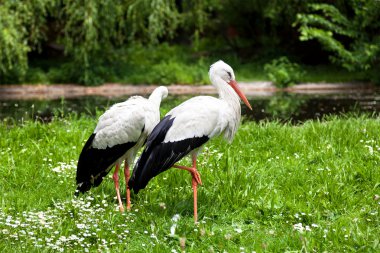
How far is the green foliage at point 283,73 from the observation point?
61.3 ft

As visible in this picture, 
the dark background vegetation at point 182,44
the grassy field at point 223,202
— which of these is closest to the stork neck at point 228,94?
the grassy field at point 223,202

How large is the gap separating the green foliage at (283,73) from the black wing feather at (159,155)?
46.2 feet

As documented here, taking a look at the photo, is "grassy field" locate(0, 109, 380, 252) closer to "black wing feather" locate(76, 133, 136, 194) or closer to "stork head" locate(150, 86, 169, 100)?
"black wing feather" locate(76, 133, 136, 194)

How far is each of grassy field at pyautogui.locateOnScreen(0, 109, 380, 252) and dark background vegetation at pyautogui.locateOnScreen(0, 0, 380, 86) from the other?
32.4ft

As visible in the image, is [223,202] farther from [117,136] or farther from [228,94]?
[117,136]

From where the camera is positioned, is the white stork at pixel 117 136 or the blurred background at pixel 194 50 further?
the blurred background at pixel 194 50

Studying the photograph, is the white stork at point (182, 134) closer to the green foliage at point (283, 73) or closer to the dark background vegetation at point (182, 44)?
the dark background vegetation at point (182, 44)

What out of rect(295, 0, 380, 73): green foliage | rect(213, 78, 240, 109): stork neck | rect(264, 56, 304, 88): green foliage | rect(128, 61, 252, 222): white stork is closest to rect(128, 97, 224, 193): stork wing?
rect(128, 61, 252, 222): white stork

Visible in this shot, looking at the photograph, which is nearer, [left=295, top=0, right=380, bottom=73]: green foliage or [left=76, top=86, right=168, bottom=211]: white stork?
[left=76, top=86, right=168, bottom=211]: white stork

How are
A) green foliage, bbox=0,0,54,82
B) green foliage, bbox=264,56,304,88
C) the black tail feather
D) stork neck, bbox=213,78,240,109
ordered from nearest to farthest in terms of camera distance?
the black tail feather < stork neck, bbox=213,78,240,109 < green foliage, bbox=0,0,54,82 < green foliage, bbox=264,56,304,88

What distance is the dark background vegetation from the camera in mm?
17312

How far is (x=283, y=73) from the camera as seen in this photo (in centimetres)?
1858

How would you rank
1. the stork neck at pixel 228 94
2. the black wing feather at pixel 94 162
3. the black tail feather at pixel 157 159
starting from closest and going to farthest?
the black tail feather at pixel 157 159, the stork neck at pixel 228 94, the black wing feather at pixel 94 162

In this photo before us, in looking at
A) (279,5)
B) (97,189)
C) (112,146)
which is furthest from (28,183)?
(279,5)
